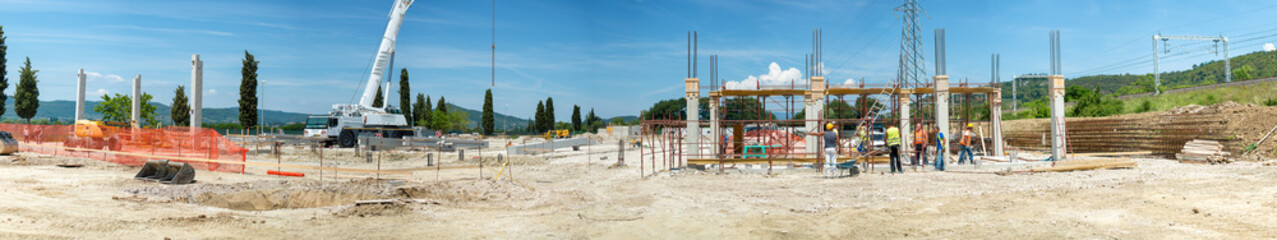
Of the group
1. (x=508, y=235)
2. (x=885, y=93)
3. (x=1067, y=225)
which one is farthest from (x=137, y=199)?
(x=885, y=93)

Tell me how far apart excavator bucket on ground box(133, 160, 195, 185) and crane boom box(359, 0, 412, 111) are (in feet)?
56.2

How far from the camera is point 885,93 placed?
65.8 ft

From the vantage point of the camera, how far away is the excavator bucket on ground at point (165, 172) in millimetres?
12281

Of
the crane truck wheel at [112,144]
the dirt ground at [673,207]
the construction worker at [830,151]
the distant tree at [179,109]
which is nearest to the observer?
the dirt ground at [673,207]

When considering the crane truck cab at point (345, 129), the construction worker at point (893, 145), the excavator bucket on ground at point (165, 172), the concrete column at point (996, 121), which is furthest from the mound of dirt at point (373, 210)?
the crane truck cab at point (345, 129)

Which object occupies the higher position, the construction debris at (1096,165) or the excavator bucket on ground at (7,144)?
the excavator bucket on ground at (7,144)

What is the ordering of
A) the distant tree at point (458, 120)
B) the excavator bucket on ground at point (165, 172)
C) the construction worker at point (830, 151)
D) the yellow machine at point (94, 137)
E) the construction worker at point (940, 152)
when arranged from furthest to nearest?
the distant tree at point (458, 120)
the yellow machine at point (94, 137)
the construction worker at point (940, 152)
the construction worker at point (830, 151)
the excavator bucket on ground at point (165, 172)

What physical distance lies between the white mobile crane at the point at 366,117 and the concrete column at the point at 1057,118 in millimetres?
26605

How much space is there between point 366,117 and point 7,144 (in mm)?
13131

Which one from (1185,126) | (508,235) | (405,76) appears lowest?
(508,235)

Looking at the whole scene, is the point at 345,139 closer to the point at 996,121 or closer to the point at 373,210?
the point at 373,210

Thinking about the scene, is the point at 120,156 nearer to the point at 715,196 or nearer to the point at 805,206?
the point at 715,196

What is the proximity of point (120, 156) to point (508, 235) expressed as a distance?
16207 millimetres

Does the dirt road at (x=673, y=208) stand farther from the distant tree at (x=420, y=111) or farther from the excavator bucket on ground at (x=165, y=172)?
the distant tree at (x=420, y=111)
